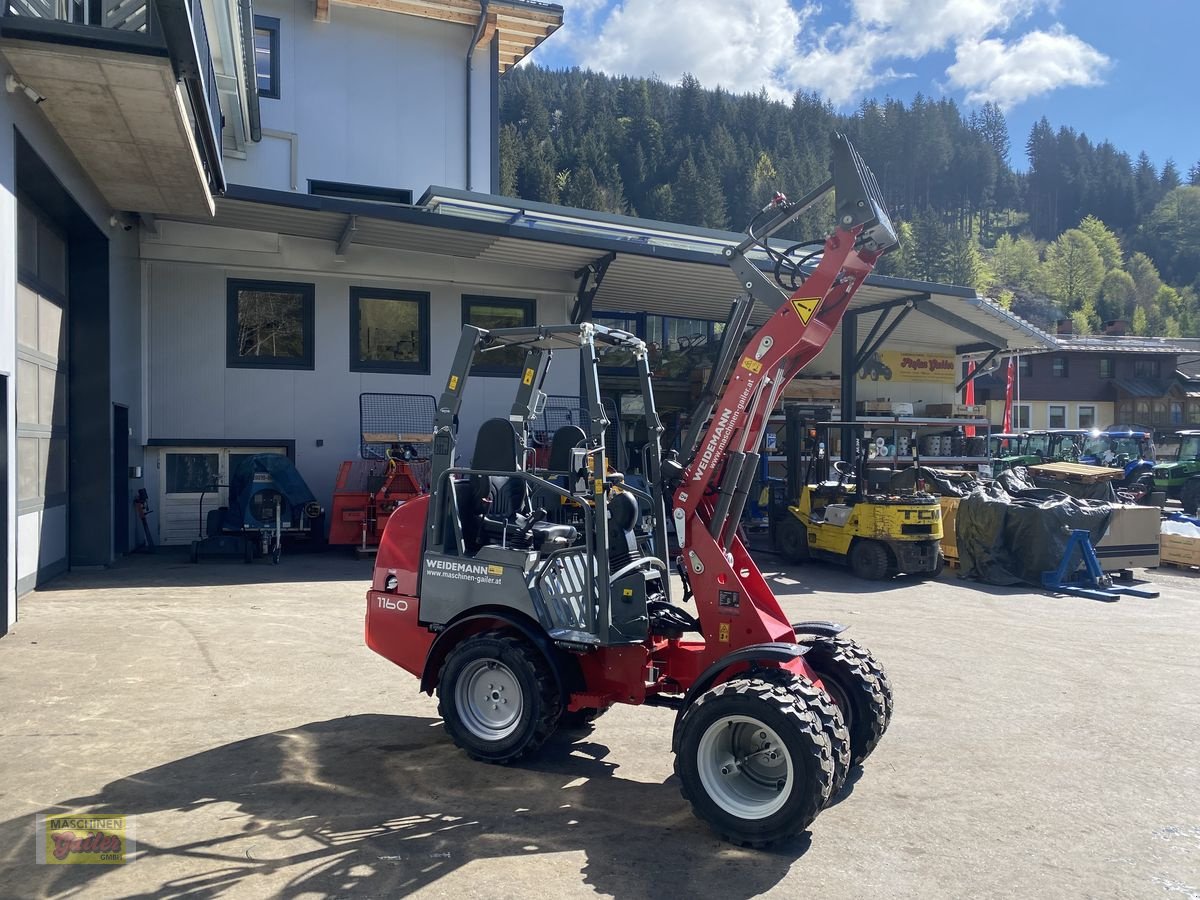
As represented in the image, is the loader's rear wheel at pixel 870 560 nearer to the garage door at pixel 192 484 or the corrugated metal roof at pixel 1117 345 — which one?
the garage door at pixel 192 484

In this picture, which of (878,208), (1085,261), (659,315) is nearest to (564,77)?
(1085,261)

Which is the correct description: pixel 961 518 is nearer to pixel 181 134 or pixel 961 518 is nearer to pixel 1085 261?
pixel 181 134

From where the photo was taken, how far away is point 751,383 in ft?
19.1

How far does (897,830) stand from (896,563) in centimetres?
1015

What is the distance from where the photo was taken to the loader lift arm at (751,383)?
558 centimetres

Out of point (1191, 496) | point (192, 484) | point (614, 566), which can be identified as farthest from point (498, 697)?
point (1191, 496)

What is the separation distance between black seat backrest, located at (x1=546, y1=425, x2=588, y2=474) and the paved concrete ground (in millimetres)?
1836

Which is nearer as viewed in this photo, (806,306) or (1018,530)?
(806,306)

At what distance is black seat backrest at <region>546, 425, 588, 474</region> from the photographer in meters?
6.12

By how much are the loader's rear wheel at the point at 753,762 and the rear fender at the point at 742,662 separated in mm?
107

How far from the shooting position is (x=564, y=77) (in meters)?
95.1

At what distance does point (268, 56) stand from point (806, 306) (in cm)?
1703

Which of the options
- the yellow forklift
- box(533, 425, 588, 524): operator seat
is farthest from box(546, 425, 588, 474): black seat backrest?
the yellow forklift

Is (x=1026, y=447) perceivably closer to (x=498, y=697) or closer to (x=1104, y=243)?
(x=498, y=697)
